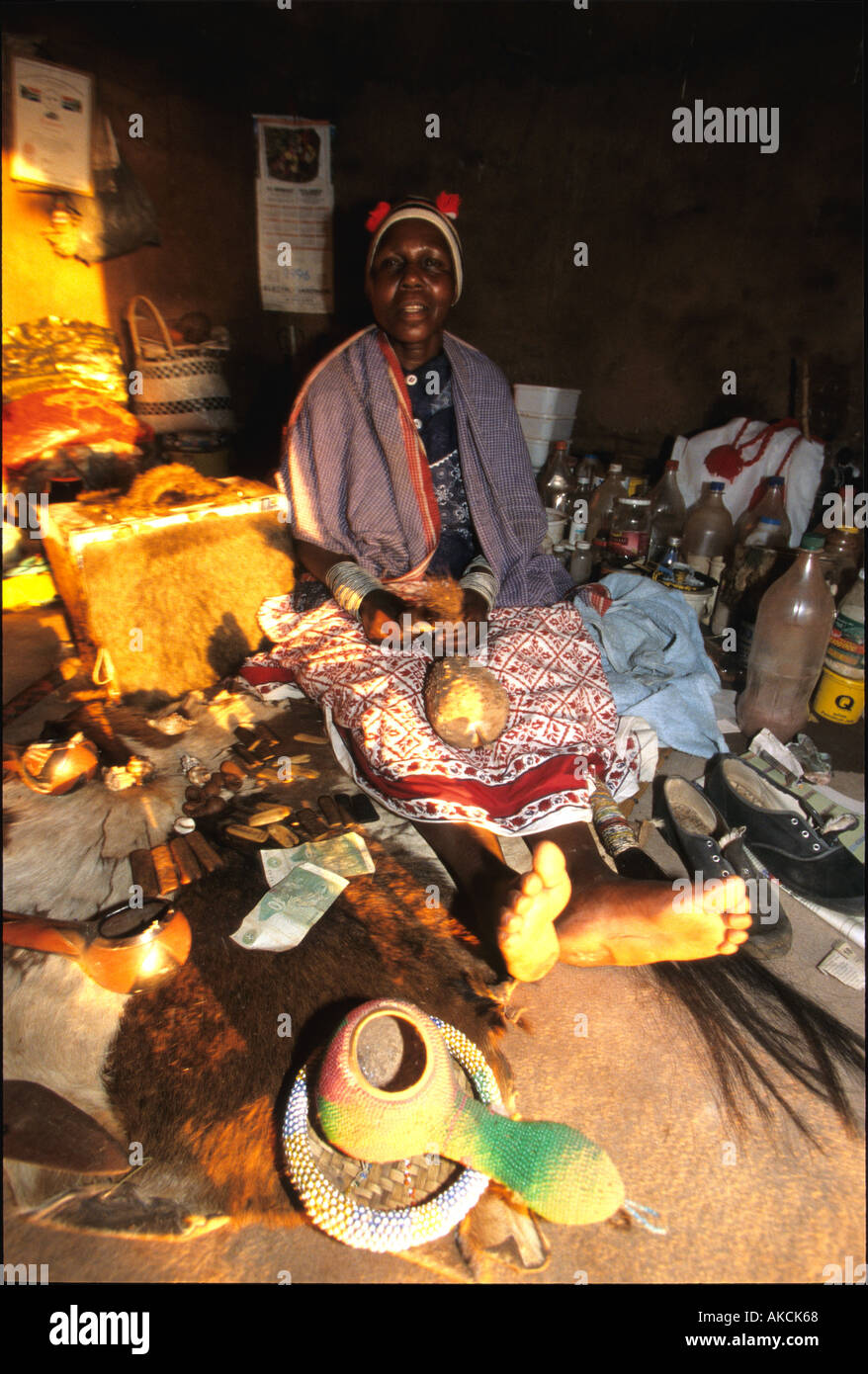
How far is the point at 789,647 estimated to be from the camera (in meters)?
2.80

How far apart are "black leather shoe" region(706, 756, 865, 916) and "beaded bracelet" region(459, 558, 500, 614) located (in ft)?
3.43

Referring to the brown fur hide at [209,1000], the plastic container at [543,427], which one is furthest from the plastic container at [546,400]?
the brown fur hide at [209,1000]

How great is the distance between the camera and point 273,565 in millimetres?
3074

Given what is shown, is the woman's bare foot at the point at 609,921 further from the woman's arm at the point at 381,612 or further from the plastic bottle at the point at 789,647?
the plastic bottle at the point at 789,647

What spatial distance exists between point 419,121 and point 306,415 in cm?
355

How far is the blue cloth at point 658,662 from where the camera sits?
2.71m

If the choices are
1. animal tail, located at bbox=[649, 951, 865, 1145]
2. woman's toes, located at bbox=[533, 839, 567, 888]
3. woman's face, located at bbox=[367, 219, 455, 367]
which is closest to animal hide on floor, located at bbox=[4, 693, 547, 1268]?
woman's toes, located at bbox=[533, 839, 567, 888]

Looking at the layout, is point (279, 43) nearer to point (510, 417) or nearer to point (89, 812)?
point (510, 417)

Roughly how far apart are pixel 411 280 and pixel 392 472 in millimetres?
686

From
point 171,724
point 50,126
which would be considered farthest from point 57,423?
point 171,724

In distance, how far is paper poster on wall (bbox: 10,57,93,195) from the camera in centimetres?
354

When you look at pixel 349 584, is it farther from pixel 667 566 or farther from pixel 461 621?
pixel 667 566

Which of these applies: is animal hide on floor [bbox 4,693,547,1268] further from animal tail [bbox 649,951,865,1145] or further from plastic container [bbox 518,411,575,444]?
plastic container [bbox 518,411,575,444]

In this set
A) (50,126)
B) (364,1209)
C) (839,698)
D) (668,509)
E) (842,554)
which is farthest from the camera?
(668,509)
